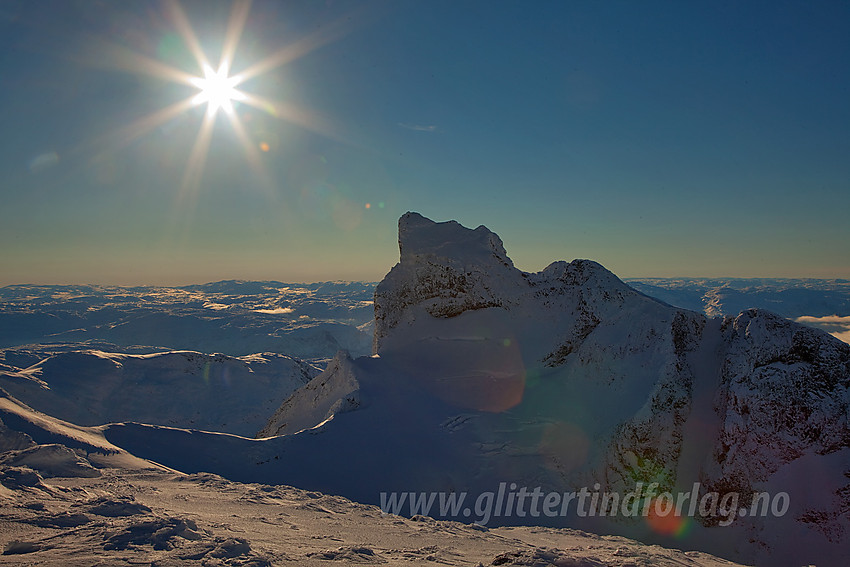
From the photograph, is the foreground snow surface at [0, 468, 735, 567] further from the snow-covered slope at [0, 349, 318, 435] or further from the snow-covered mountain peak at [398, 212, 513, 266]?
the snow-covered slope at [0, 349, 318, 435]

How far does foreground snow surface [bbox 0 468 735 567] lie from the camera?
6.27 meters

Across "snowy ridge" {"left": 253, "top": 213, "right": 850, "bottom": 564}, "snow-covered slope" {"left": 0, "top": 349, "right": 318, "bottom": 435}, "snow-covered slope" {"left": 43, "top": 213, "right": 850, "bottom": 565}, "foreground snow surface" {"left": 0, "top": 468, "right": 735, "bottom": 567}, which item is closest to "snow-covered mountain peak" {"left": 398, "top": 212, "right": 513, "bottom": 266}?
"snowy ridge" {"left": 253, "top": 213, "right": 850, "bottom": 564}

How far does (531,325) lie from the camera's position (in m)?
23.2

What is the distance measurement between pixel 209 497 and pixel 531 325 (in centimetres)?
1673

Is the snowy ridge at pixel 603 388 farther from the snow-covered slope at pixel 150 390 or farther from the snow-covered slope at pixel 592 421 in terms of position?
the snow-covered slope at pixel 150 390

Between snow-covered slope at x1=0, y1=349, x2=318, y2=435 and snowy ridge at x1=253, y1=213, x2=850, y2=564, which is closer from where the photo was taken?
snowy ridge at x1=253, y1=213, x2=850, y2=564

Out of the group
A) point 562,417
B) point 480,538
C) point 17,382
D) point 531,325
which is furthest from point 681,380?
point 17,382

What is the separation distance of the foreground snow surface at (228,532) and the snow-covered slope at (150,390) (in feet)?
157

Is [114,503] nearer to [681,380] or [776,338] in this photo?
[681,380]

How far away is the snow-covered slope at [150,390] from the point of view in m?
50.7

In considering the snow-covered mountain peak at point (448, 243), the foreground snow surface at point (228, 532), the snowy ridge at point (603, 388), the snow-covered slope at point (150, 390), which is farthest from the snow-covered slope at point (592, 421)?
the snow-covered slope at point (150, 390)

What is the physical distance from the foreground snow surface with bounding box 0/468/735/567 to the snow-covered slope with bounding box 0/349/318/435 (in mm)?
47733

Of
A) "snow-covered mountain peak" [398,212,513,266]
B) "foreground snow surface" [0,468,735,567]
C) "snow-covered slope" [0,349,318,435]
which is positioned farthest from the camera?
"snow-covered slope" [0,349,318,435]

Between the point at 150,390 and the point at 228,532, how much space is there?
198 ft
